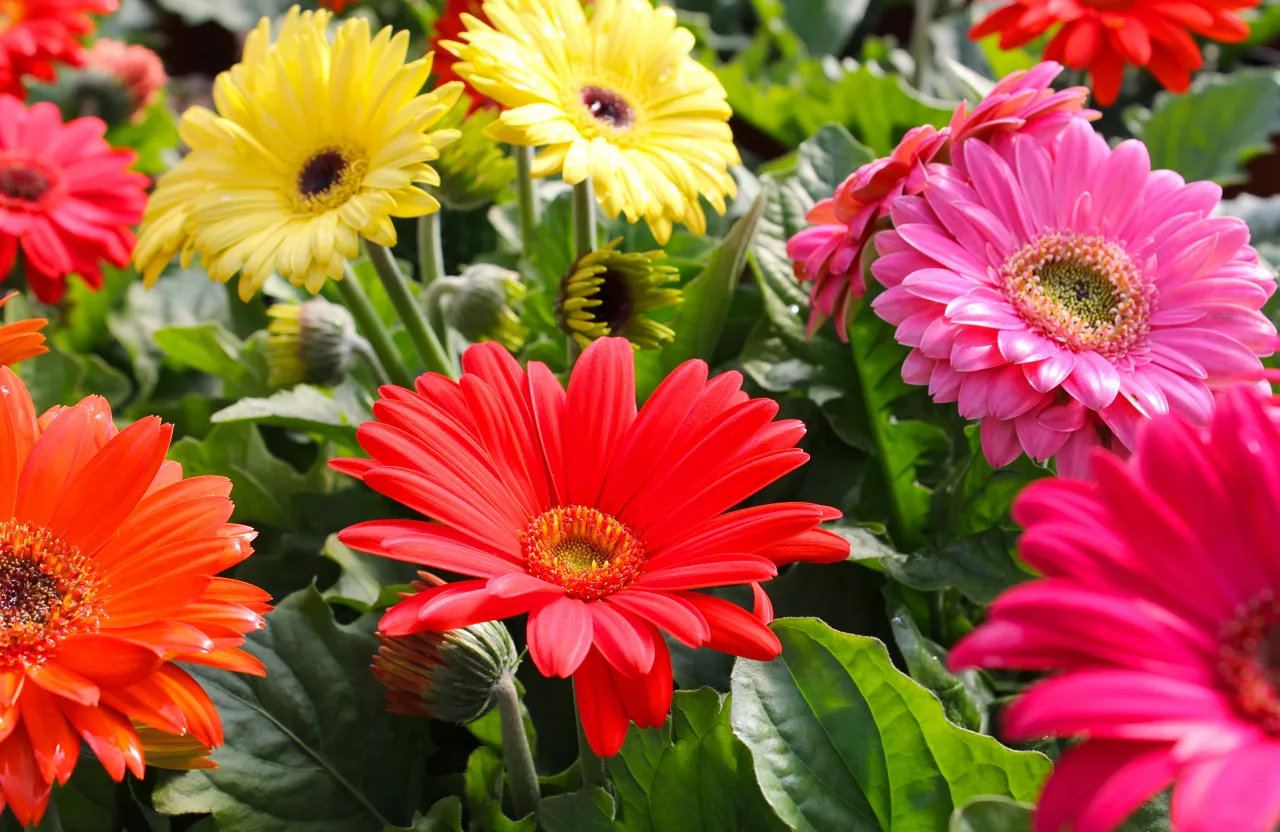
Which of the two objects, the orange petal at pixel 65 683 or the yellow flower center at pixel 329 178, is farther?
the yellow flower center at pixel 329 178

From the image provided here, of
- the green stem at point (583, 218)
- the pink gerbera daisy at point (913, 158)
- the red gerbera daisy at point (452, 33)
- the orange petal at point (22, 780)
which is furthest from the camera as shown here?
the red gerbera daisy at point (452, 33)

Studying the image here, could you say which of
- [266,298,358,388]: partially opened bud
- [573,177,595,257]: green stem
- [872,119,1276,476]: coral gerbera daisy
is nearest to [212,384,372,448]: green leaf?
[266,298,358,388]: partially opened bud

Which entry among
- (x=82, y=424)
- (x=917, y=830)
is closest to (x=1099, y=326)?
(x=917, y=830)

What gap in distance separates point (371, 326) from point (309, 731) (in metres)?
0.29

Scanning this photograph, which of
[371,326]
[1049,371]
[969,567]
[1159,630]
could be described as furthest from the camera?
[371,326]

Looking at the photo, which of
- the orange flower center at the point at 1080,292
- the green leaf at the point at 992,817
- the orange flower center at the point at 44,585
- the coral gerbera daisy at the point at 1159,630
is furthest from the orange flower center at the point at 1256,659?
the orange flower center at the point at 44,585

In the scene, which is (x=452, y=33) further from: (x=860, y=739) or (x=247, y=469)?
(x=860, y=739)

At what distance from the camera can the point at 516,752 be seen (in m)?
0.66

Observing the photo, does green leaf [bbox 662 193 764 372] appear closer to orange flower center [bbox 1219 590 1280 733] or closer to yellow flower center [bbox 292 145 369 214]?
yellow flower center [bbox 292 145 369 214]

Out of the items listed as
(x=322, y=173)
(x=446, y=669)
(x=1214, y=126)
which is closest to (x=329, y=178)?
(x=322, y=173)

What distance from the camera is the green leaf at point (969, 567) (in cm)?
72

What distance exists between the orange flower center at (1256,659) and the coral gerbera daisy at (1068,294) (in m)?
0.20

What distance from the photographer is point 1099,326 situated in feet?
2.17

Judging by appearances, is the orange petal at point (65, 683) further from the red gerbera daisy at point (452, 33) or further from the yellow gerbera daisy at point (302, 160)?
the red gerbera daisy at point (452, 33)
